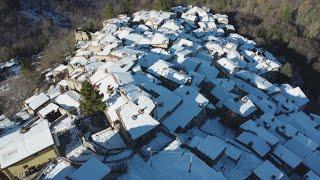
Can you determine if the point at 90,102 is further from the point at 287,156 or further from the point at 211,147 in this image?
the point at 287,156

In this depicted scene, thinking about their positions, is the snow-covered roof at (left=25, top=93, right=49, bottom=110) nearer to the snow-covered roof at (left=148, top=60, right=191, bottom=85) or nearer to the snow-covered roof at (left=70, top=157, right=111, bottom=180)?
the snow-covered roof at (left=148, top=60, right=191, bottom=85)

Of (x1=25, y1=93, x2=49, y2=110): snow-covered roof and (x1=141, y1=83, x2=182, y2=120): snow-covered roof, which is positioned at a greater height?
(x1=141, y1=83, x2=182, y2=120): snow-covered roof

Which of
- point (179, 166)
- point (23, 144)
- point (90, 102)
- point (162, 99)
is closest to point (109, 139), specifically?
point (90, 102)

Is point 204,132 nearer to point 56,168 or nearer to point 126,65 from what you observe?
point 126,65

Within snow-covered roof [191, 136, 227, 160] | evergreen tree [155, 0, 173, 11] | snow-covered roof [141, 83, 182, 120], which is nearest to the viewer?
snow-covered roof [191, 136, 227, 160]

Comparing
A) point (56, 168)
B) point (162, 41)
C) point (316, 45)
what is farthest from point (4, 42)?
point (316, 45)

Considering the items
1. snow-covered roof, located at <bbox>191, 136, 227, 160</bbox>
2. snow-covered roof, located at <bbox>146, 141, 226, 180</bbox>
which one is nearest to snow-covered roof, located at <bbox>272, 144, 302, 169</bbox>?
snow-covered roof, located at <bbox>191, 136, 227, 160</bbox>
